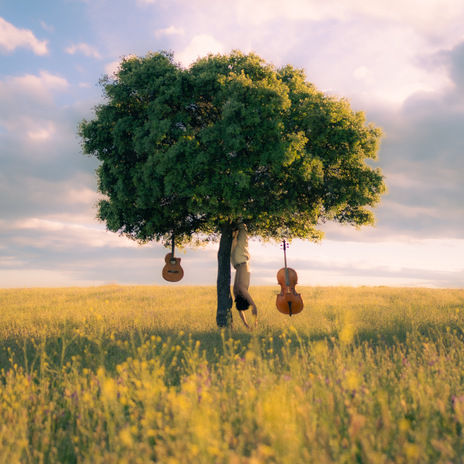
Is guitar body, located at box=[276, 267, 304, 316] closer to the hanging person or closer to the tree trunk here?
the hanging person

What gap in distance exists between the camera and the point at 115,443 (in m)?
5.03

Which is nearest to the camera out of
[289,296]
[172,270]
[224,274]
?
[289,296]

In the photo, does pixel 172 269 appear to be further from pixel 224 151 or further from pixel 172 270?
pixel 224 151

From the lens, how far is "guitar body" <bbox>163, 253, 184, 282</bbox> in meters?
18.0

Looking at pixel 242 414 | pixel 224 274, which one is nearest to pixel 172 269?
pixel 224 274

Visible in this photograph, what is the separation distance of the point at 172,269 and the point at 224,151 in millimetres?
6714

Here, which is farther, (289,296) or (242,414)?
(289,296)

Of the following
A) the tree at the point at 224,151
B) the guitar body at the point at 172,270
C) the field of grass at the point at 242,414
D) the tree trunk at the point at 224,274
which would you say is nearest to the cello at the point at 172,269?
the guitar body at the point at 172,270

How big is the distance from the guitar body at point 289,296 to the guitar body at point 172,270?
5802mm

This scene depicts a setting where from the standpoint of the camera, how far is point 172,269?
18.1 m

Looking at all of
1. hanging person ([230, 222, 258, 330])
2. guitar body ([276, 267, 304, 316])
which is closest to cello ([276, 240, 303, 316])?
guitar body ([276, 267, 304, 316])

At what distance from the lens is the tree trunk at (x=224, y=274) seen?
1571cm

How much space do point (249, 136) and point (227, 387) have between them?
851 centimetres

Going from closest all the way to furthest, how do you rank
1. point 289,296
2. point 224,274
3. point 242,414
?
point 242,414 < point 289,296 < point 224,274
